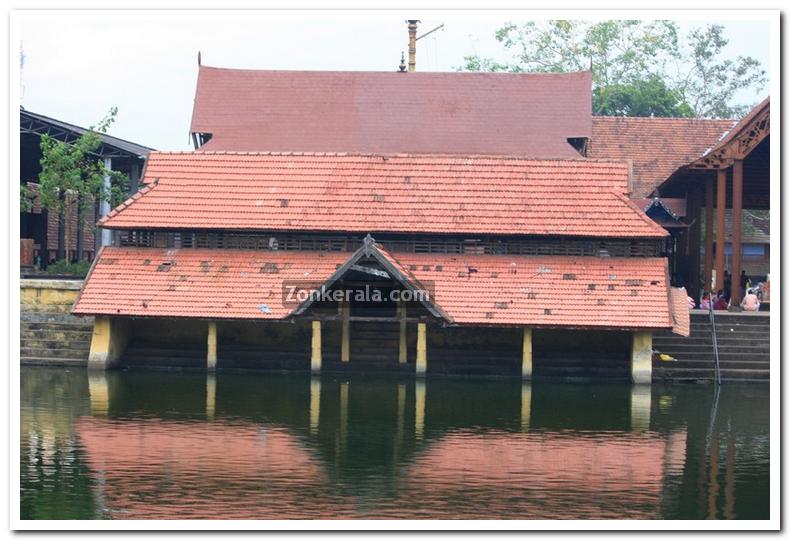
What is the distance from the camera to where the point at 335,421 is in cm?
1928

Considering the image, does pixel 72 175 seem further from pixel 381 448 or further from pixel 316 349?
pixel 381 448

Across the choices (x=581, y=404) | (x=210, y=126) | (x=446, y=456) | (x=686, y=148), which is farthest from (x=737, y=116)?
(x=446, y=456)

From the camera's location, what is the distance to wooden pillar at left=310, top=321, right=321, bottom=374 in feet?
78.3

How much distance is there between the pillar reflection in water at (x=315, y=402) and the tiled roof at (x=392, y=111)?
32.5ft

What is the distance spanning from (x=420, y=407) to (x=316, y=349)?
387cm

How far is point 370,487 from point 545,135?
1887 centimetres

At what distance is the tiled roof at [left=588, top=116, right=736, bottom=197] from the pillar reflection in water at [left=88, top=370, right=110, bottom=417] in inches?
692

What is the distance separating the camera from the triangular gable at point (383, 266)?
23.1m

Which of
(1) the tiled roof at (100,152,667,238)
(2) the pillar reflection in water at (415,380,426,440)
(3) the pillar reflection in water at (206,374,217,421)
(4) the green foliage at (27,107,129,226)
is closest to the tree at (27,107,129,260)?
(4) the green foliage at (27,107,129,226)

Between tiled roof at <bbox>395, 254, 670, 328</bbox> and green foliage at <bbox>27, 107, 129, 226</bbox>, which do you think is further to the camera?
green foliage at <bbox>27, 107, 129, 226</bbox>

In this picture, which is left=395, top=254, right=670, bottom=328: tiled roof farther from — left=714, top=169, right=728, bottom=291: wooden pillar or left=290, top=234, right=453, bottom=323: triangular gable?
left=714, top=169, right=728, bottom=291: wooden pillar

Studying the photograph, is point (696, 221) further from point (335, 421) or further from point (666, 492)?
point (666, 492)

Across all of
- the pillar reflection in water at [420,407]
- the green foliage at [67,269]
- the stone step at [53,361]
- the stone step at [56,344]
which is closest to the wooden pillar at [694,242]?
the pillar reflection in water at [420,407]

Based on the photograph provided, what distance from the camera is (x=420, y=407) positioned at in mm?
20781
